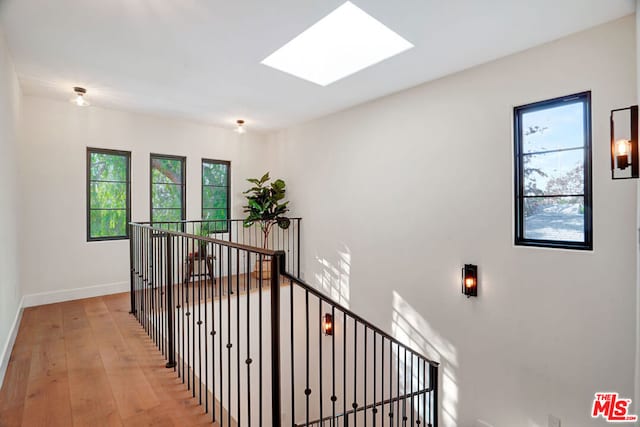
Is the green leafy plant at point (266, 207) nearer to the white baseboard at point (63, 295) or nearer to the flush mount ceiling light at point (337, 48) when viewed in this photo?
the white baseboard at point (63, 295)

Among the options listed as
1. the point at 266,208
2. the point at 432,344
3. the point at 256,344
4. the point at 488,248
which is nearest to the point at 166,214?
the point at 266,208

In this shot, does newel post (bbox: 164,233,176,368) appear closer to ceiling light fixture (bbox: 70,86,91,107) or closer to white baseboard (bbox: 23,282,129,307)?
ceiling light fixture (bbox: 70,86,91,107)

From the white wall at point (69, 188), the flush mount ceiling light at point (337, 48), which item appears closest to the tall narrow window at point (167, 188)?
the white wall at point (69, 188)

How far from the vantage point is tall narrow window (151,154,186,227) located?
215 inches

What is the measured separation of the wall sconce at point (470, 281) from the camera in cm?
366

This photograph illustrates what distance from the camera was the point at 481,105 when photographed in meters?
3.61

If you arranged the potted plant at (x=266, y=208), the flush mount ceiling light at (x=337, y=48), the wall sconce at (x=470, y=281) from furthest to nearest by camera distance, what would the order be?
the potted plant at (x=266, y=208)
the wall sconce at (x=470, y=281)
the flush mount ceiling light at (x=337, y=48)

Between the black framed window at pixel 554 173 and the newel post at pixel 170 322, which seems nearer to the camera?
the newel post at pixel 170 322

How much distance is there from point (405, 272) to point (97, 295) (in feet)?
14.7

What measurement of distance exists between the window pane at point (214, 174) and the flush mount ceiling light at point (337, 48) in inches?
115

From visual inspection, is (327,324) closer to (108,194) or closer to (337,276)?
(337,276)

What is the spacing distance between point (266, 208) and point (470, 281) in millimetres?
3655

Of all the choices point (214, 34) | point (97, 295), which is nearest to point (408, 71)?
point (214, 34)

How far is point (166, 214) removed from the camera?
5574 mm
